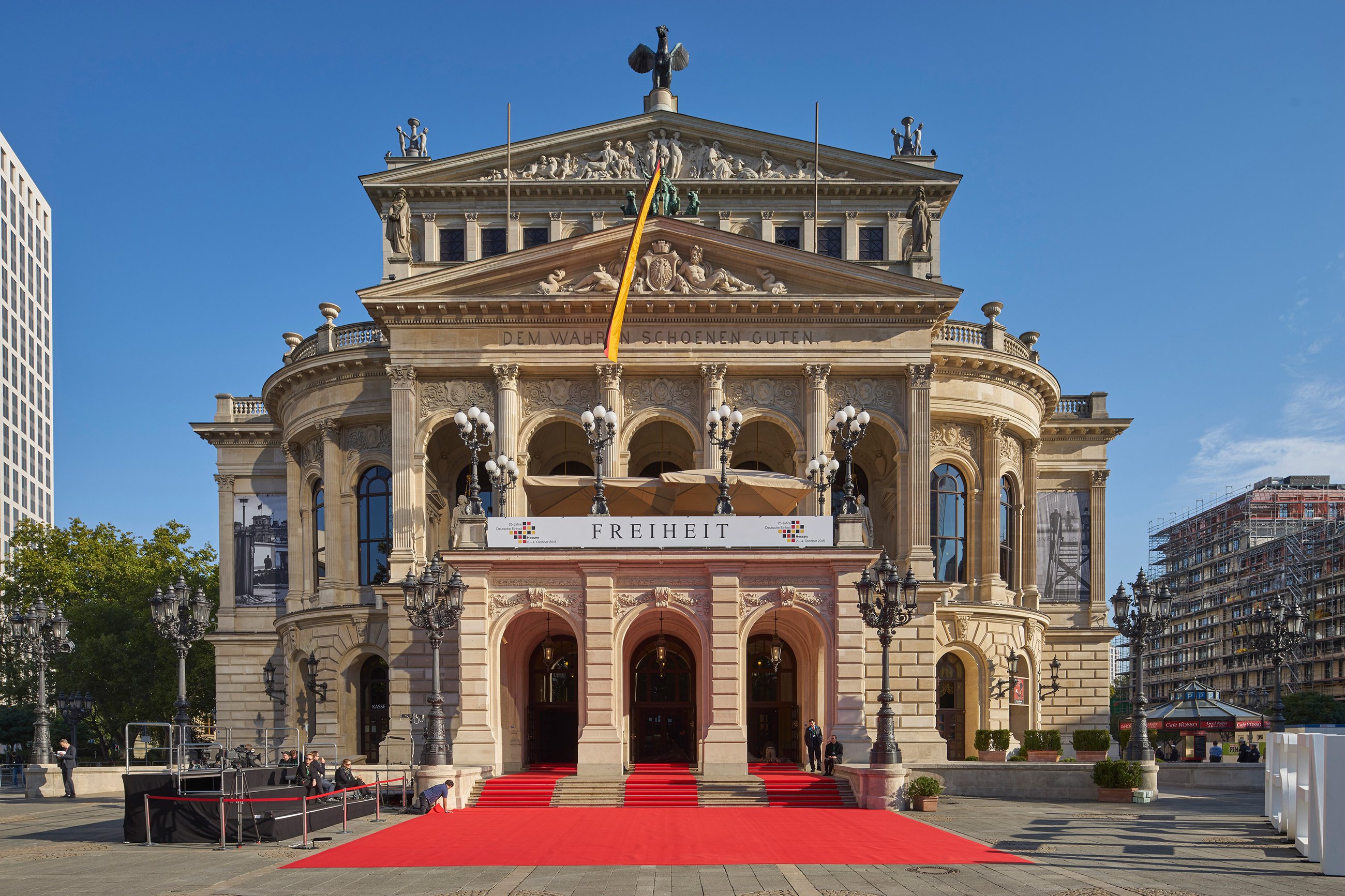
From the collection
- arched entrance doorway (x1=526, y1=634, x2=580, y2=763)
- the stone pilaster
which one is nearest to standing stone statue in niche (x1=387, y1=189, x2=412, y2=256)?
the stone pilaster

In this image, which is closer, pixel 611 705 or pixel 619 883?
pixel 619 883

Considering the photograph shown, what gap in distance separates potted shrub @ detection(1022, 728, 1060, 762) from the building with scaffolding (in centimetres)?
5849

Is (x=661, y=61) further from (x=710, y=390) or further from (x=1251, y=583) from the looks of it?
(x=1251, y=583)

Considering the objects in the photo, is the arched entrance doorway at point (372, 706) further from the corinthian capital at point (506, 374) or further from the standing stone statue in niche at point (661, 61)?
the standing stone statue in niche at point (661, 61)

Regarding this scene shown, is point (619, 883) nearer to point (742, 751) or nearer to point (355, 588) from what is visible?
point (742, 751)

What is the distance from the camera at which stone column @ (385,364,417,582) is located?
1695 inches

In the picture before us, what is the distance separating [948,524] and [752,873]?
3011 centimetres

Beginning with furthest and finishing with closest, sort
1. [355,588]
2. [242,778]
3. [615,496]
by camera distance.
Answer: [355,588] < [615,496] < [242,778]

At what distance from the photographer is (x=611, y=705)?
32.7 meters

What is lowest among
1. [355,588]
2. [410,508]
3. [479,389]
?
[355,588]

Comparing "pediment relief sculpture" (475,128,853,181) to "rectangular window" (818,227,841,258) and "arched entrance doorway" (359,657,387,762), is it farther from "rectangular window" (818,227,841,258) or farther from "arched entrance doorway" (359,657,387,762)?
"arched entrance doorway" (359,657,387,762)

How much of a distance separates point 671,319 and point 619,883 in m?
27.5

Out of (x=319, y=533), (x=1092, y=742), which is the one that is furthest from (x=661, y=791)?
(x=319, y=533)

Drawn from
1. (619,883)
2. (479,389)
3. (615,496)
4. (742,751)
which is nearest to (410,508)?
(479,389)
